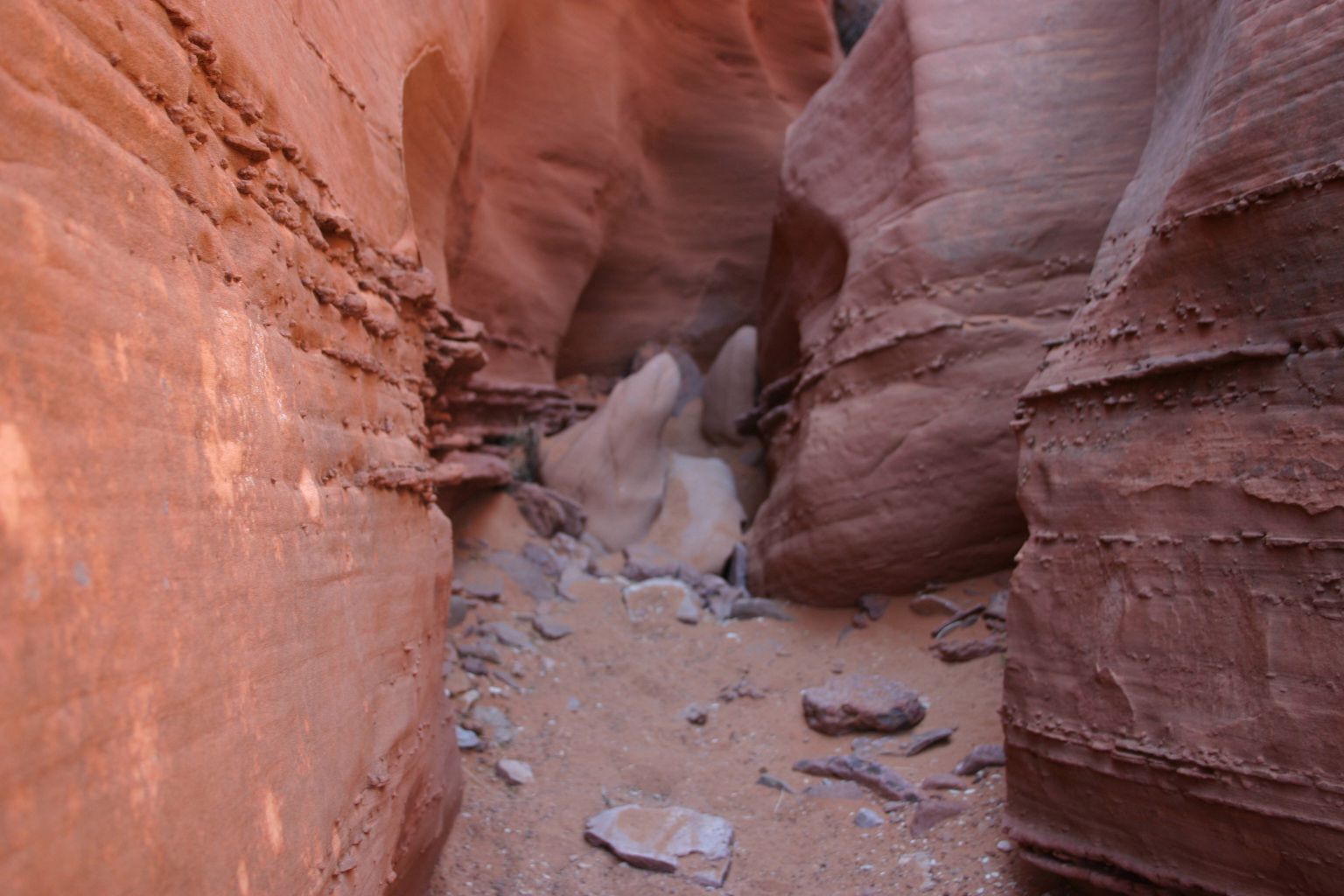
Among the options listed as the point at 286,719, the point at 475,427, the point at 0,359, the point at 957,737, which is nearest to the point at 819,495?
the point at 957,737

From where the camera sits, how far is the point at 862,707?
4.23m

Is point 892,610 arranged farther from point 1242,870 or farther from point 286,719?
point 286,719

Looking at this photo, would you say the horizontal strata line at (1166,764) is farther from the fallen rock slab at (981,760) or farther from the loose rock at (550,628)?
the loose rock at (550,628)

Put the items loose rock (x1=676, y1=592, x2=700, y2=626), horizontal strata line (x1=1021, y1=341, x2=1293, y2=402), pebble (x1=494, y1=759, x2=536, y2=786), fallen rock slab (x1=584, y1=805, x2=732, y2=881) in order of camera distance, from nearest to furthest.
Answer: horizontal strata line (x1=1021, y1=341, x2=1293, y2=402) < fallen rock slab (x1=584, y1=805, x2=732, y2=881) < pebble (x1=494, y1=759, x2=536, y2=786) < loose rock (x1=676, y1=592, x2=700, y2=626)

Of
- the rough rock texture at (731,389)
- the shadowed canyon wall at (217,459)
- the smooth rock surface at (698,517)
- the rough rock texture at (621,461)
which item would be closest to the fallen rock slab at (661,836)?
the shadowed canyon wall at (217,459)

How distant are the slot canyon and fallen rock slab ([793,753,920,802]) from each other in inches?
0.8

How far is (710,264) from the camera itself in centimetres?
916

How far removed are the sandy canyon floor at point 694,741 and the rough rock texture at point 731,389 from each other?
7.75 feet

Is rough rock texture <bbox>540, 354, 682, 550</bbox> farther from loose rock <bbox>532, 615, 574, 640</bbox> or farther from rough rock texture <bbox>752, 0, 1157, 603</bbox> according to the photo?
rough rock texture <bbox>752, 0, 1157, 603</bbox>

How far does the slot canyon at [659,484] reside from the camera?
1.27 metres

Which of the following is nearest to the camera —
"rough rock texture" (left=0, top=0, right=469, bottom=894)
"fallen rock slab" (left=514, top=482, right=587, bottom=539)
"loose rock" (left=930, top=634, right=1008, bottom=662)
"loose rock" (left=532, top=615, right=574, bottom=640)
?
"rough rock texture" (left=0, top=0, right=469, bottom=894)

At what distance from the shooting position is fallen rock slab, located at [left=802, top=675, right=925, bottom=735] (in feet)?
13.6

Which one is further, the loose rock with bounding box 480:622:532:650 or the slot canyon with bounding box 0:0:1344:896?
the loose rock with bounding box 480:622:532:650

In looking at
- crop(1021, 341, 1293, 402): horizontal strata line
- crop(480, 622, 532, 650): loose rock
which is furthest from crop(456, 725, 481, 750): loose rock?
crop(1021, 341, 1293, 402): horizontal strata line
